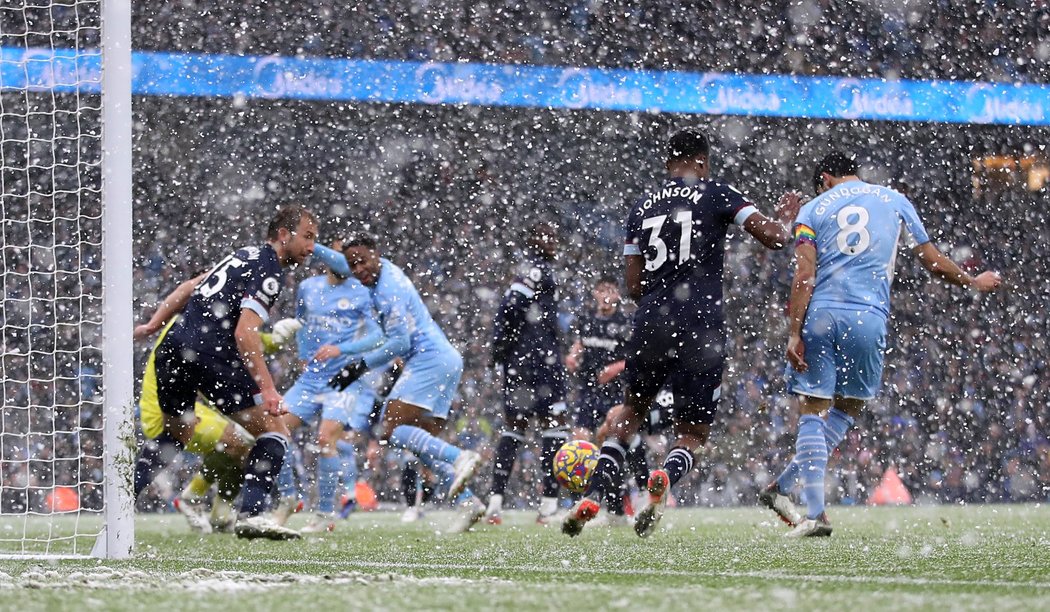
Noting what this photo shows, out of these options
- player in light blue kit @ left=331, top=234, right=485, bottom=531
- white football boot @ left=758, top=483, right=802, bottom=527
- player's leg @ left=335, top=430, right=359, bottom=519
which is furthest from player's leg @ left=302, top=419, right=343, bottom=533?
white football boot @ left=758, top=483, right=802, bottom=527

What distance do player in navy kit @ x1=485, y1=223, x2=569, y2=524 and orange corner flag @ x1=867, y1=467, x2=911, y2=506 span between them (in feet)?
16.8

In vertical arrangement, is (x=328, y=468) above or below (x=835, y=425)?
below

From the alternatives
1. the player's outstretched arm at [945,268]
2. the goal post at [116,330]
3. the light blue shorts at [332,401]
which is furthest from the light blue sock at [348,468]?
the player's outstretched arm at [945,268]

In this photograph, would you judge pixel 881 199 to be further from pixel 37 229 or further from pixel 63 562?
pixel 37 229

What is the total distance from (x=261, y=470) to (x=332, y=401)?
4.88 ft

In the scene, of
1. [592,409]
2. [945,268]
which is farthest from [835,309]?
[592,409]

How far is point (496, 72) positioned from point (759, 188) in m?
2.76

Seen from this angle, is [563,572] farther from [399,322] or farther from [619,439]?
[399,322]

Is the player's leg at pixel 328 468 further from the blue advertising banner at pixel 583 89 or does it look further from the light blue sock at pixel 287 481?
the blue advertising banner at pixel 583 89

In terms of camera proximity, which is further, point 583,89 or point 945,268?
point 583,89

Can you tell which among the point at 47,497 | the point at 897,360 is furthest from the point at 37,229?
the point at 897,360

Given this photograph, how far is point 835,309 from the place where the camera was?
6.05m

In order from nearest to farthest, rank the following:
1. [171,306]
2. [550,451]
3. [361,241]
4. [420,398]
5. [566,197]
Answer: [171,306]
[361,241]
[420,398]
[550,451]
[566,197]

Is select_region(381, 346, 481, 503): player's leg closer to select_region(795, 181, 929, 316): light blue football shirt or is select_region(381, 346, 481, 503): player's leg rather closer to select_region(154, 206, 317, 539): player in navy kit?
select_region(154, 206, 317, 539): player in navy kit
